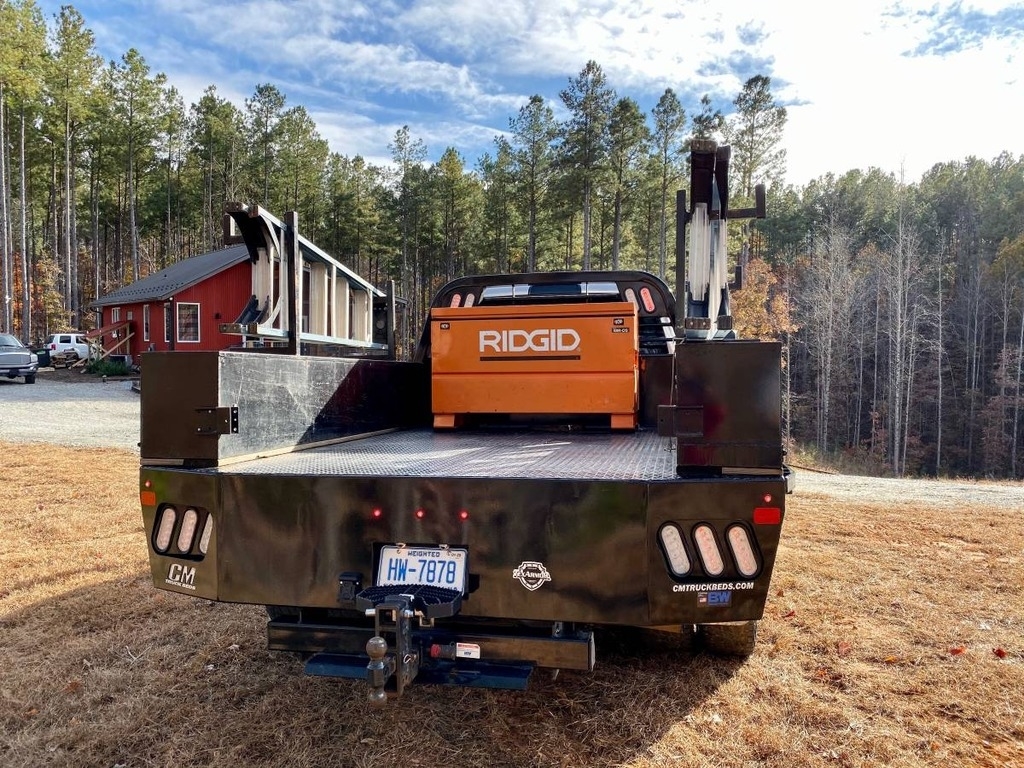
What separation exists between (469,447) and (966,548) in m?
5.03

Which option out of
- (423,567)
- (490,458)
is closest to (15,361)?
(490,458)

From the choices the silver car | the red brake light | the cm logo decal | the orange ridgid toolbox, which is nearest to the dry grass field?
the cm logo decal

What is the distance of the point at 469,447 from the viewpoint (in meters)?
3.41

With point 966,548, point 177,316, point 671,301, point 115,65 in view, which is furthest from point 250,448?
point 115,65

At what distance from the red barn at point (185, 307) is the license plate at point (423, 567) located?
81.6ft

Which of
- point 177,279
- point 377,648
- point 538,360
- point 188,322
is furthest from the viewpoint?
point 177,279

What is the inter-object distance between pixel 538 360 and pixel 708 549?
6.73 ft

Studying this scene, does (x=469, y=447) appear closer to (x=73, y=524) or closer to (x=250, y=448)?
(x=250, y=448)

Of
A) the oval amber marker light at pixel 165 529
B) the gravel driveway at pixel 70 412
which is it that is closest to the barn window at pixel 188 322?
the gravel driveway at pixel 70 412

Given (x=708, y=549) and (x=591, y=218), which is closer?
(x=708, y=549)

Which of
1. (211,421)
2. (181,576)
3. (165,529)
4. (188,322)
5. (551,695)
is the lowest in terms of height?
(551,695)

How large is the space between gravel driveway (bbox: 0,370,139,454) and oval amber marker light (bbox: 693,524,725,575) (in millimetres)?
10771

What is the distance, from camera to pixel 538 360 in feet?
13.5

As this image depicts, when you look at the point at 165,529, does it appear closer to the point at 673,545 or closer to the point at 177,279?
the point at 673,545
